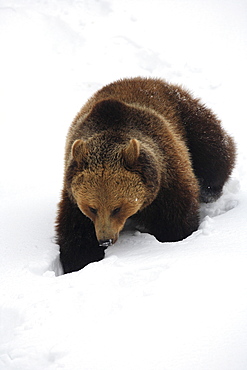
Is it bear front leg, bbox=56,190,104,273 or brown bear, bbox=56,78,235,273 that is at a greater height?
brown bear, bbox=56,78,235,273

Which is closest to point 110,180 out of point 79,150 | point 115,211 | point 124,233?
point 115,211

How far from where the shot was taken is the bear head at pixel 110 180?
16.5ft

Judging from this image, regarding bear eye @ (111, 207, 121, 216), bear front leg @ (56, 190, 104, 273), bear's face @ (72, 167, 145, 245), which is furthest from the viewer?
bear front leg @ (56, 190, 104, 273)

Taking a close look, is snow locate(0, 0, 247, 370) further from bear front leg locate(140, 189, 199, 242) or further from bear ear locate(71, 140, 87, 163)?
bear ear locate(71, 140, 87, 163)

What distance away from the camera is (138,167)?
5168mm

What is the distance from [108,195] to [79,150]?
0.59 meters

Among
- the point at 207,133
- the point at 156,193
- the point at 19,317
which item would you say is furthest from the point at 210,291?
the point at 207,133

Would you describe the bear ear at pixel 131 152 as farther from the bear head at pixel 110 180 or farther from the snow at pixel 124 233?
the snow at pixel 124 233

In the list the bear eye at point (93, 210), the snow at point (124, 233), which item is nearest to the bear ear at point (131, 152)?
the bear eye at point (93, 210)

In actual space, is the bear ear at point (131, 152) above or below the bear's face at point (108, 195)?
above

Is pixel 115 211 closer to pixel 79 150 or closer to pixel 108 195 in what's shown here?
pixel 108 195

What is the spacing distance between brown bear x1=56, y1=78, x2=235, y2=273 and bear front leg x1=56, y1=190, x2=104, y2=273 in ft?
0.04

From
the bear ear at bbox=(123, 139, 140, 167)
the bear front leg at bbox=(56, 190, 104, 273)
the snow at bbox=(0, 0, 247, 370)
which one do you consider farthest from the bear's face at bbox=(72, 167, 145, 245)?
the bear front leg at bbox=(56, 190, 104, 273)

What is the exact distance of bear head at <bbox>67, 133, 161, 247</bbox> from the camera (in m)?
5.03
